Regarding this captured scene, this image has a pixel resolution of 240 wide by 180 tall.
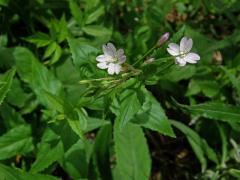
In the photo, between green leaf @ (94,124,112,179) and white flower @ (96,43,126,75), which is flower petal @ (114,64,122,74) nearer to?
white flower @ (96,43,126,75)

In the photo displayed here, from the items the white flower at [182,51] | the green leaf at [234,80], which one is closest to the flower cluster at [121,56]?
the white flower at [182,51]

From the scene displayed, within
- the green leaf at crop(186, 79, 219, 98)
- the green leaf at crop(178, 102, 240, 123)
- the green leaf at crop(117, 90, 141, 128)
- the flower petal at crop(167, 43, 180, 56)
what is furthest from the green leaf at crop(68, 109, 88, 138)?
the green leaf at crop(186, 79, 219, 98)

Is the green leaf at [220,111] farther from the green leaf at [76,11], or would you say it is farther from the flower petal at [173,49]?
the green leaf at [76,11]

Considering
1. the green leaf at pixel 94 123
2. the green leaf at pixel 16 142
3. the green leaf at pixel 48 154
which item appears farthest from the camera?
the green leaf at pixel 94 123

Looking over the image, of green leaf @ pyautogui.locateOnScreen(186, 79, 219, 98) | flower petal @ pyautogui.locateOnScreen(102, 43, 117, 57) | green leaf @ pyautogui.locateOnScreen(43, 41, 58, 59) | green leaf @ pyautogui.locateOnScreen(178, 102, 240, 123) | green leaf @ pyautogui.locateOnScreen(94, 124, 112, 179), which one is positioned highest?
flower petal @ pyautogui.locateOnScreen(102, 43, 117, 57)

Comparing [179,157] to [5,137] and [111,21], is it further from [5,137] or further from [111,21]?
[5,137]

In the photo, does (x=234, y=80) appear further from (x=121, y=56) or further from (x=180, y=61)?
(x=121, y=56)

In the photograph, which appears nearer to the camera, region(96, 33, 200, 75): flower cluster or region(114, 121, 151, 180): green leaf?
region(96, 33, 200, 75): flower cluster
